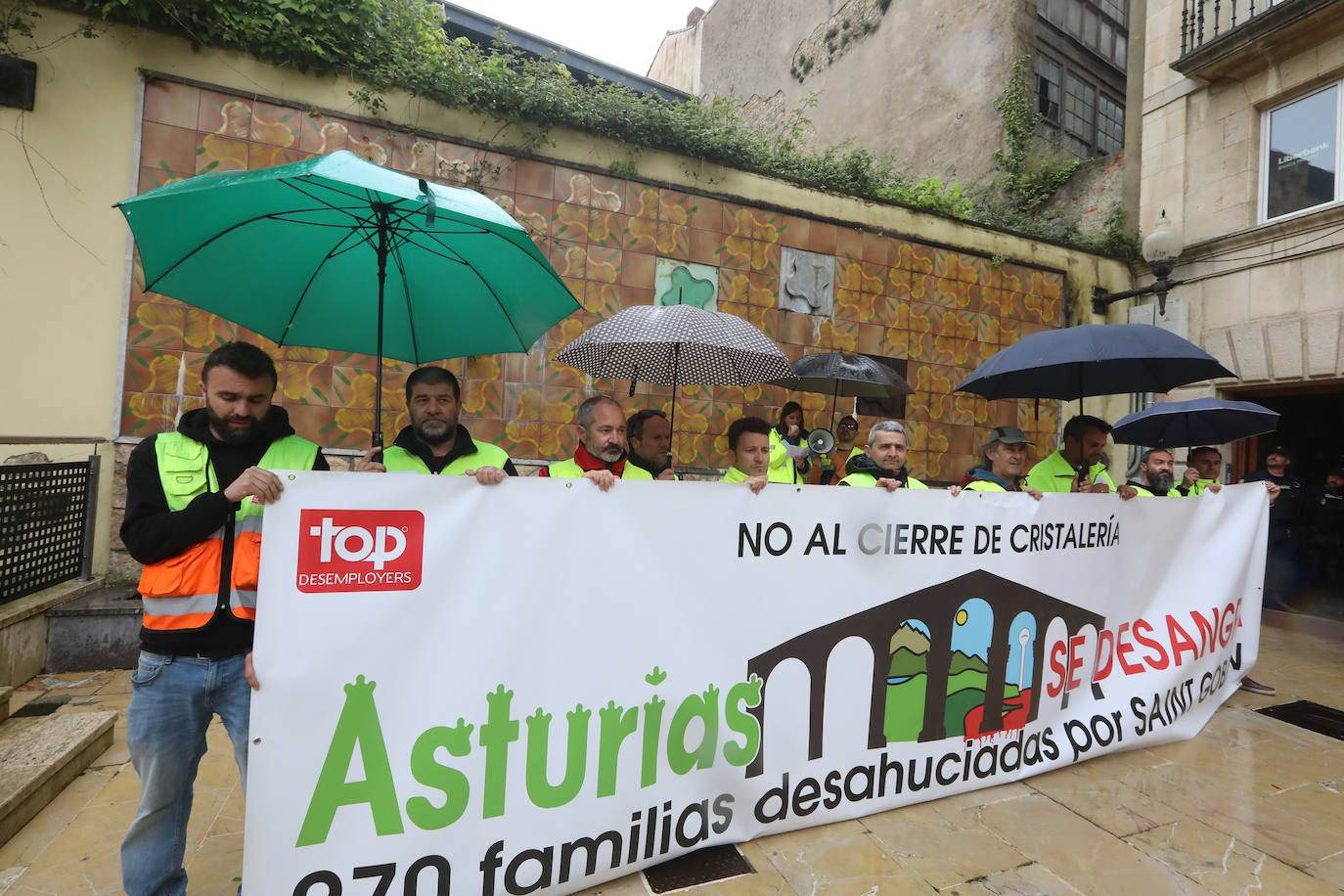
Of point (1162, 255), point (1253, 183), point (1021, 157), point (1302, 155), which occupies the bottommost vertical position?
point (1162, 255)

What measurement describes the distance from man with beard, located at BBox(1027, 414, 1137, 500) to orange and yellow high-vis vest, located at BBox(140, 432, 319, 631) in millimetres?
3965

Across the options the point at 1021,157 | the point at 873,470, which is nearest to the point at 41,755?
the point at 873,470

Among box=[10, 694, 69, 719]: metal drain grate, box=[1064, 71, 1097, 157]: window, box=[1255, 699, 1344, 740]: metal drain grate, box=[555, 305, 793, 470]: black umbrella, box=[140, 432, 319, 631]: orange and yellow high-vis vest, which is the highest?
box=[1064, 71, 1097, 157]: window

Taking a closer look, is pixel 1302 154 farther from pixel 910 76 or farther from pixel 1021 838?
pixel 1021 838

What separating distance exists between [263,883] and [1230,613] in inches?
194

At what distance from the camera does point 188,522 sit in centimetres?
170

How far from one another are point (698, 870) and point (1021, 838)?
131 cm

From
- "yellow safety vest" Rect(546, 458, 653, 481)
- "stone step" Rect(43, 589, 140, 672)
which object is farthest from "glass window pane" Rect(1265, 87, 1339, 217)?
"stone step" Rect(43, 589, 140, 672)

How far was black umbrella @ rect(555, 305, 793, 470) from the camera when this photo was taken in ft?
11.9

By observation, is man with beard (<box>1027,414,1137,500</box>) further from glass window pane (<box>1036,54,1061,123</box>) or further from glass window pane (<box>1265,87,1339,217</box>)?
glass window pane (<box>1036,54,1061,123</box>)

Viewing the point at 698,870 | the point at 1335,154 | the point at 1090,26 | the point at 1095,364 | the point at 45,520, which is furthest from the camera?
the point at 1090,26

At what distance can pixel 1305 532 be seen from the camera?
7641 mm

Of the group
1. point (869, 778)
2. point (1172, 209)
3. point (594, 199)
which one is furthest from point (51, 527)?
point (1172, 209)

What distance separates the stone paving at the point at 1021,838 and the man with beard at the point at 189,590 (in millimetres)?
651
